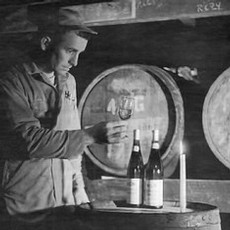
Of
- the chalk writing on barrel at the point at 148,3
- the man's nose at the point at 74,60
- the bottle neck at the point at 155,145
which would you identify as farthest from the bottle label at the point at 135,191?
the chalk writing on barrel at the point at 148,3

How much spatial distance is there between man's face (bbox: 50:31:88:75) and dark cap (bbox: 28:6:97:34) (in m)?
0.04

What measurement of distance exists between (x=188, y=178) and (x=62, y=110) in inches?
19.8

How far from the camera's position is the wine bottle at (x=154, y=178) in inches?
60.7

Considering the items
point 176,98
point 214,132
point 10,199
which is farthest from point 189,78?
point 10,199

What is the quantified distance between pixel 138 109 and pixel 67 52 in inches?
13.7

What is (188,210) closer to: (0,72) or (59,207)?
(59,207)

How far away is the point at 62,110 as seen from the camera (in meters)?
1.71

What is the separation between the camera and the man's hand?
1.62m

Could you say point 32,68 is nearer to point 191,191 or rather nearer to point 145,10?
point 145,10

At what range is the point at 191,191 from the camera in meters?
1.54

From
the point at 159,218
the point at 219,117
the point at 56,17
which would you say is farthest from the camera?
the point at 56,17

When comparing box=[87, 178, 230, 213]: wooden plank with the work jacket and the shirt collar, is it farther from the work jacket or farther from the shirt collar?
the shirt collar

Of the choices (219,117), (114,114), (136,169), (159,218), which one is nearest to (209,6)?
(219,117)

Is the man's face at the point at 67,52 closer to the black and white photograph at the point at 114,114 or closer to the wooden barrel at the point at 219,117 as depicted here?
the black and white photograph at the point at 114,114
